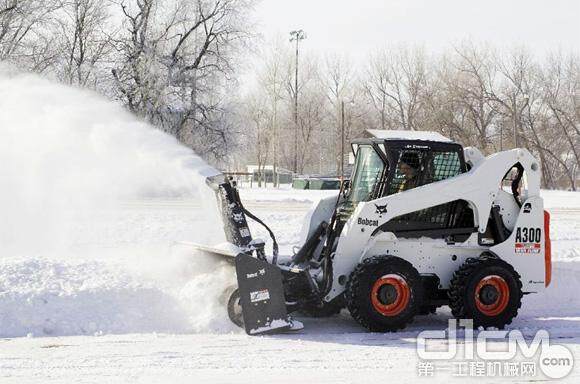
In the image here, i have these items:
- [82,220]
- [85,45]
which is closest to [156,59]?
[85,45]

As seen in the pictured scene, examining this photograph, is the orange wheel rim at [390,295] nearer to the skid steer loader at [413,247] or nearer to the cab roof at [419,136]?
the skid steer loader at [413,247]

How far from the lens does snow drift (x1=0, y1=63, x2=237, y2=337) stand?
29.6 feet

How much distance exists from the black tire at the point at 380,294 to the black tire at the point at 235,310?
120 centimetres

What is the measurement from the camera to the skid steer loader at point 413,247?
845 centimetres

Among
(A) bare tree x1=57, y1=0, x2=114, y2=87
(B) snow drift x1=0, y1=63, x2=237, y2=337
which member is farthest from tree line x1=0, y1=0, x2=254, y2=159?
(B) snow drift x1=0, y1=63, x2=237, y2=337

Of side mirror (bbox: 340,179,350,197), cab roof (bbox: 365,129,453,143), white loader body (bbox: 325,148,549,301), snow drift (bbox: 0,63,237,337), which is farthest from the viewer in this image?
side mirror (bbox: 340,179,350,197)

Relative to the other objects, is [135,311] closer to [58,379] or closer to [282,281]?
[282,281]

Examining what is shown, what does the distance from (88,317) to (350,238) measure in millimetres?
3147

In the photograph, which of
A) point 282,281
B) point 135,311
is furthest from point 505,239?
point 135,311

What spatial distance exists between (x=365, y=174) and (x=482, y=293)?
1.93 meters

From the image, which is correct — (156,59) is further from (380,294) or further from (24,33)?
(380,294)

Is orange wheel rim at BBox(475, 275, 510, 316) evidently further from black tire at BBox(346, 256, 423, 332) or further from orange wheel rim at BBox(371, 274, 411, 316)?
orange wheel rim at BBox(371, 274, 411, 316)

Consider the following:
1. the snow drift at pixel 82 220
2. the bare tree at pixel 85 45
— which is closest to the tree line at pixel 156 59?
the bare tree at pixel 85 45

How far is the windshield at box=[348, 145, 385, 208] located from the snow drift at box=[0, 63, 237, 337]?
5.72 ft
